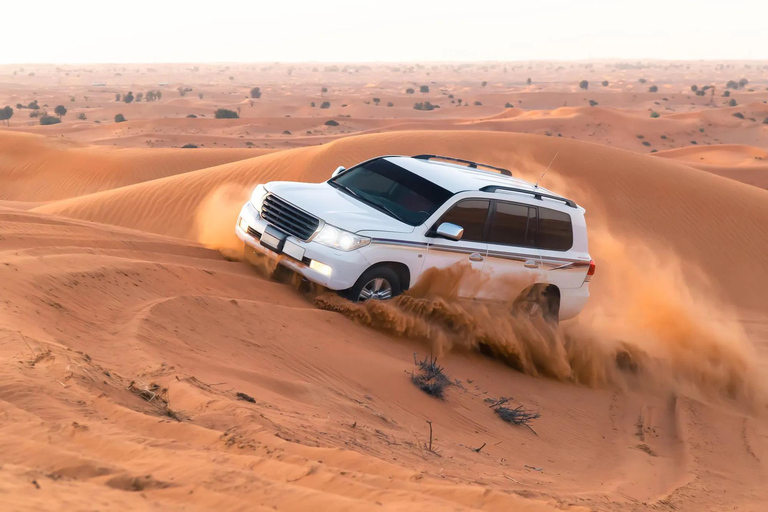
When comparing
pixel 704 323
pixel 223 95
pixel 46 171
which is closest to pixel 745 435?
pixel 704 323

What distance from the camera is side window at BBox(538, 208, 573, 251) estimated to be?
9727 mm

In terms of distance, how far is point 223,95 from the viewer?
81.8m

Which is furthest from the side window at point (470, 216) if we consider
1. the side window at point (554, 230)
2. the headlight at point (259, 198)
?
the headlight at point (259, 198)

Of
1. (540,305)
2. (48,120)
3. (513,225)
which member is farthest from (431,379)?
(48,120)

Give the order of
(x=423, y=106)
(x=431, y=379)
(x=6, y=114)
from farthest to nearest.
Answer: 1. (x=423, y=106)
2. (x=6, y=114)
3. (x=431, y=379)

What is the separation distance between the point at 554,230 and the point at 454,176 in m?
1.44

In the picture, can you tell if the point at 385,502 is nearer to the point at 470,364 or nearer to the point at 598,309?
the point at 470,364

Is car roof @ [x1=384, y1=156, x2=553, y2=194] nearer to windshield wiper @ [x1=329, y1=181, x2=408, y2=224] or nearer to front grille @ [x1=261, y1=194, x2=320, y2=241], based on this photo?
windshield wiper @ [x1=329, y1=181, x2=408, y2=224]

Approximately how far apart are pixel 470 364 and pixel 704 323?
4789 millimetres

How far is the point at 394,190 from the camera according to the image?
A: 31.1 ft

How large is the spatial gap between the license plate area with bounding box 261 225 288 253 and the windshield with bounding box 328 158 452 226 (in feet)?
3.82

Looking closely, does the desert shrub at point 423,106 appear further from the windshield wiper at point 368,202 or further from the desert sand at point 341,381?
the windshield wiper at point 368,202

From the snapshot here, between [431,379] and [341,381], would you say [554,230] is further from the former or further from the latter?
[341,381]

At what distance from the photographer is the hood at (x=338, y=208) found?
860 cm
